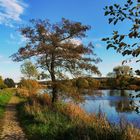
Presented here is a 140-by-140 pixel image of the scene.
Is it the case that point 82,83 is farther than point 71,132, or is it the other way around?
point 82,83

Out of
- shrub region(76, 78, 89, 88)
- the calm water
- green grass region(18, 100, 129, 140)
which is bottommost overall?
green grass region(18, 100, 129, 140)

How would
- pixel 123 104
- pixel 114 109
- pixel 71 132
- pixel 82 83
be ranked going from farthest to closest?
pixel 114 109
pixel 82 83
pixel 123 104
pixel 71 132

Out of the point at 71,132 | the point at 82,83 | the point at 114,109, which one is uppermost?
the point at 82,83

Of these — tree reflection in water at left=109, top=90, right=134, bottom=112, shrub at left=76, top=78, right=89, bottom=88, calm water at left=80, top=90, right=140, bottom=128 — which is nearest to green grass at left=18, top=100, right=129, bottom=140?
calm water at left=80, top=90, right=140, bottom=128

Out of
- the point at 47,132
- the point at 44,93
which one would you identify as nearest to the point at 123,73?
the point at 47,132

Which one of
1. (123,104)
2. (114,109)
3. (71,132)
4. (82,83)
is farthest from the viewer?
(114,109)

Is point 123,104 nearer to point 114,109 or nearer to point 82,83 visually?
point 82,83

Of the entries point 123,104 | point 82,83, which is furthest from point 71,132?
point 82,83

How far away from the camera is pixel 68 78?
22.7m

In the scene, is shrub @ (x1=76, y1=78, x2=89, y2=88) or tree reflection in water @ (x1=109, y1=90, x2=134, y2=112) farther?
shrub @ (x1=76, y1=78, x2=89, y2=88)

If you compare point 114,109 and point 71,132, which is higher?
point 114,109

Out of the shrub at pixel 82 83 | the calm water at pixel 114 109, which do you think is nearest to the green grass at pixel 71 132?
the calm water at pixel 114 109

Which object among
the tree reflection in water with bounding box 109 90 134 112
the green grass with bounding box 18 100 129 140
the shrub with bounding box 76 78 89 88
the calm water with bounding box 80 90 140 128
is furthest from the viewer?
the shrub with bounding box 76 78 89 88

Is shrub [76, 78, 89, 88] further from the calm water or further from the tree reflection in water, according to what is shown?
the tree reflection in water
